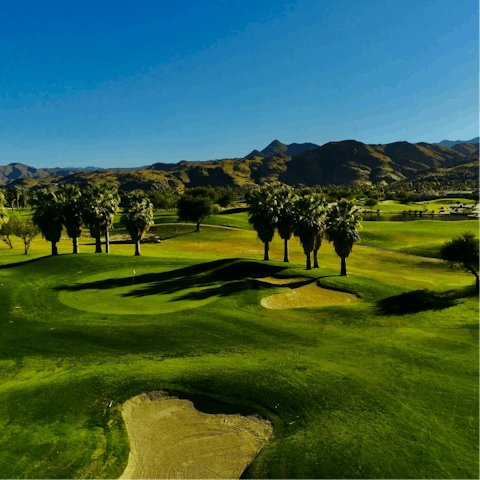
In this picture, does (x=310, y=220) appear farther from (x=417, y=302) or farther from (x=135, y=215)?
(x=135, y=215)

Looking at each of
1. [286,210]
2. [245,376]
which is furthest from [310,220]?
[245,376]

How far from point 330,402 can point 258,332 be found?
9.62 metres

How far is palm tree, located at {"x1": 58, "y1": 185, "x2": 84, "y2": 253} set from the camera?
52.8m

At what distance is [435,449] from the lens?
13.5 meters

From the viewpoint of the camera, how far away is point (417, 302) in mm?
32781

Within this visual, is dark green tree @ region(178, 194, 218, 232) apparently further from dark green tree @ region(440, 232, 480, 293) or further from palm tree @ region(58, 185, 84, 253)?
dark green tree @ region(440, 232, 480, 293)

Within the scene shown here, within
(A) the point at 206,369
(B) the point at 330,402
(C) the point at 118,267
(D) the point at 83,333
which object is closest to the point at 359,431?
(B) the point at 330,402

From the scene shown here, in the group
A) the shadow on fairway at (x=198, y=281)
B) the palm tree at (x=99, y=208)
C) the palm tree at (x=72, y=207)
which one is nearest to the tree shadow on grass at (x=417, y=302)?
the shadow on fairway at (x=198, y=281)

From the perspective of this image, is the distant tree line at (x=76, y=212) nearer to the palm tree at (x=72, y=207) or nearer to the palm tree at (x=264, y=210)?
the palm tree at (x=72, y=207)

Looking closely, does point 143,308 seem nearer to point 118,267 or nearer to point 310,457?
point 118,267

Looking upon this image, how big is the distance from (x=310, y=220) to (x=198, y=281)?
1757cm

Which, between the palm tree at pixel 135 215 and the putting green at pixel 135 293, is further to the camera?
the palm tree at pixel 135 215

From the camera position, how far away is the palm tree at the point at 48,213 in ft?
166

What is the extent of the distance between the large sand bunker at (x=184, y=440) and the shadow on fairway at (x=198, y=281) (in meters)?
17.1
